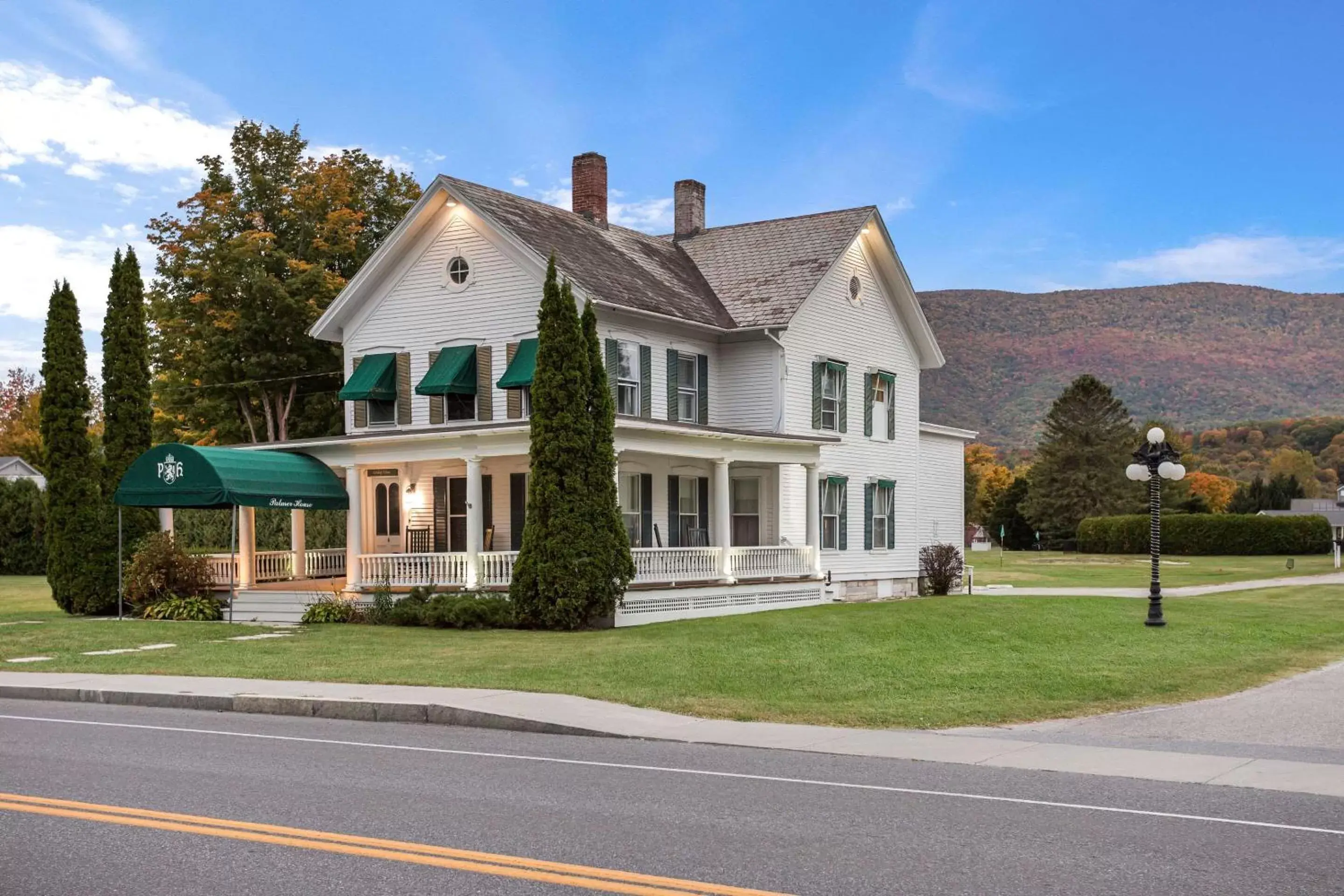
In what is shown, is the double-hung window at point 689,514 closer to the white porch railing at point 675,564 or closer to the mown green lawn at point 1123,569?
the white porch railing at point 675,564

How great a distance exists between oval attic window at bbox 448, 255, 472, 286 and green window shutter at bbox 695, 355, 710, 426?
581 cm

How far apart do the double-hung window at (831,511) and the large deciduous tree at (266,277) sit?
19182 millimetres

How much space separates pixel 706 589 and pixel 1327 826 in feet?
65.9

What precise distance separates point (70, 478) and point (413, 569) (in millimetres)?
8861

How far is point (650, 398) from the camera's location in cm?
3088

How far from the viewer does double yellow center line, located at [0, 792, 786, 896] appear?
7.16 metres

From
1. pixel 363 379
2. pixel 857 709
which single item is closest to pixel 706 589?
pixel 363 379

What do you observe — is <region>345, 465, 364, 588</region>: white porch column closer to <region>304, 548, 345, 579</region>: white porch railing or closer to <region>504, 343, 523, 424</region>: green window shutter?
<region>504, 343, 523, 424</region>: green window shutter

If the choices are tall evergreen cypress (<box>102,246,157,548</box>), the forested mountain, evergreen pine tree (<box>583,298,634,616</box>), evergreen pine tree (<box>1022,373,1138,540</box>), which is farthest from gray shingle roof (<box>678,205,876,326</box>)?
the forested mountain

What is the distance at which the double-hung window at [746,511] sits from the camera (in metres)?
33.1

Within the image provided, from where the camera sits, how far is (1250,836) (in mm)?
8438

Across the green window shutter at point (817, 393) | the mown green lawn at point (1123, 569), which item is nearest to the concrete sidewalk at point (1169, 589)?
the mown green lawn at point (1123, 569)

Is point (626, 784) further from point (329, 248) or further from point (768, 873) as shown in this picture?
point (329, 248)

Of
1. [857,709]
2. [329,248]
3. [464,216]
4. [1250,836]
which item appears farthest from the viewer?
[329,248]
